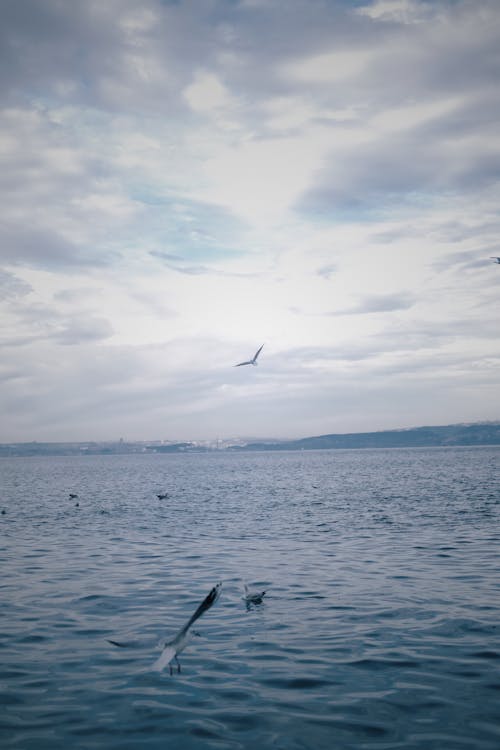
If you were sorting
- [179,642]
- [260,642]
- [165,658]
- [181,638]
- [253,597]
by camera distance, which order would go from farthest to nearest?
[253,597]
[260,642]
[179,642]
[181,638]
[165,658]

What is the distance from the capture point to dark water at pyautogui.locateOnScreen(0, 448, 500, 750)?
9.11 metres

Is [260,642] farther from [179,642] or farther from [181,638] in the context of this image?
[181,638]

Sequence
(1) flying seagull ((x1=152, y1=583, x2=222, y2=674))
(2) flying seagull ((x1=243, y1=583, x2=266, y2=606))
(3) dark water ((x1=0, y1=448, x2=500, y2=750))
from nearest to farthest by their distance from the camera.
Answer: (1) flying seagull ((x1=152, y1=583, x2=222, y2=674))
(3) dark water ((x1=0, y1=448, x2=500, y2=750))
(2) flying seagull ((x1=243, y1=583, x2=266, y2=606))

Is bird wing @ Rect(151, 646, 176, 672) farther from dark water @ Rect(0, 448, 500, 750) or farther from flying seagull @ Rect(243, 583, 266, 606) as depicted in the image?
flying seagull @ Rect(243, 583, 266, 606)

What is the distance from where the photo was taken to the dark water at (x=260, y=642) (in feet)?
29.9

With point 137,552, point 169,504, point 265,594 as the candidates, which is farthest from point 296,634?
point 169,504

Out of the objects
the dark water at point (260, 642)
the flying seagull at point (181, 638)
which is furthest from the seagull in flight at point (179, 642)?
the dark water at point (260, 642)

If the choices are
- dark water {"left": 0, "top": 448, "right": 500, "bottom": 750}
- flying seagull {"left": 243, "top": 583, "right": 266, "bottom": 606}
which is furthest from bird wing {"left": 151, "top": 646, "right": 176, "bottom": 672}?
flying seagull {"left": 243, "top": 583, "right": 266, "bottom": 606}

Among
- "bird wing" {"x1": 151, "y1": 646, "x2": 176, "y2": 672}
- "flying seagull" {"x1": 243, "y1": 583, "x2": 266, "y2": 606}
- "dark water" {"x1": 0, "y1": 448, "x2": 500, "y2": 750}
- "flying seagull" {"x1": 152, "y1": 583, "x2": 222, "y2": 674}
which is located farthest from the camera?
"flying seagull" {"x1": 243, "y1": 583, "x2": 266, "y2": 606}

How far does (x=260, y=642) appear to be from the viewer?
13.2 metres

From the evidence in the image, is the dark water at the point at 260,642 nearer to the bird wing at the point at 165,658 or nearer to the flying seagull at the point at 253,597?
the flying seagull at the point at 253,597

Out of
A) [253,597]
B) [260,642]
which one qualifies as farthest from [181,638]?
[253,597]

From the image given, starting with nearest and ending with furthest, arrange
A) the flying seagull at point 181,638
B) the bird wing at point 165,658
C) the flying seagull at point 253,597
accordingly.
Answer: the flying seagull at point 181,638, the bird wing at point 165,658, the flying seagull at point 253,597

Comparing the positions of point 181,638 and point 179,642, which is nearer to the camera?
point 181,638
